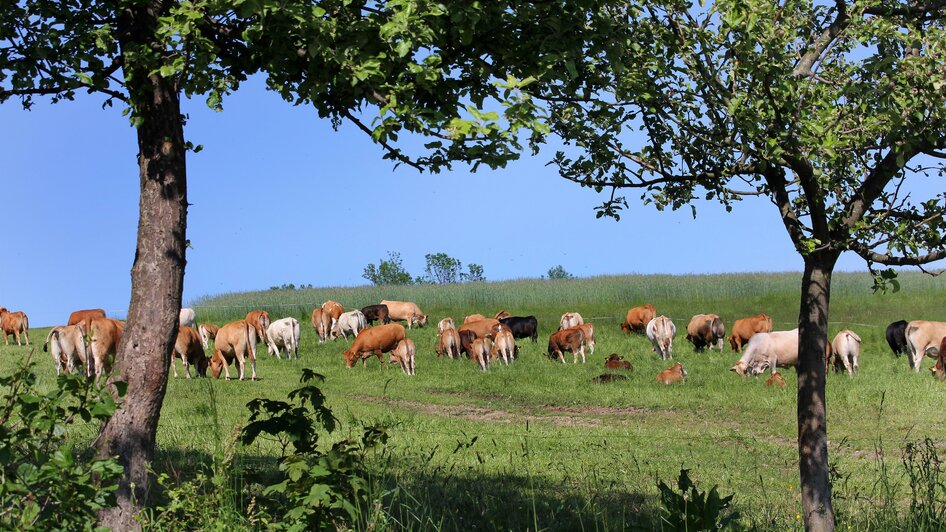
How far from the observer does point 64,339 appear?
82.5 feet

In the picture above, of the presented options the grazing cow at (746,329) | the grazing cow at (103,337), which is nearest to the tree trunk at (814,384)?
the grazing cow at (103,337)

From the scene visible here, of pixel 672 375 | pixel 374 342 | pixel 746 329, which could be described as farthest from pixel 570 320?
pixel 672 375

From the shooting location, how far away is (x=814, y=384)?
840 cm

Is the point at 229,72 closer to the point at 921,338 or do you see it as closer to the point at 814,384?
the point at 814,384

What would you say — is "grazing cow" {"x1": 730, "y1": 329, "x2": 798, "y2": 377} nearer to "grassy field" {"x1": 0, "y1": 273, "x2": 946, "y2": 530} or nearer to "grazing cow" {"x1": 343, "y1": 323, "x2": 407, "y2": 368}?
"grassy field" {"x1": 0, "y1": 273, "x2": 946, "y2": 530}

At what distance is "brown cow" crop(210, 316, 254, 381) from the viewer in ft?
87.8

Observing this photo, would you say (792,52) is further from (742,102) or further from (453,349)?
(453,349)

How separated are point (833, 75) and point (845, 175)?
0.95 meters

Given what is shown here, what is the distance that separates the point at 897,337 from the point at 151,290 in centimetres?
3040

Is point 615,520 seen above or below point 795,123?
below

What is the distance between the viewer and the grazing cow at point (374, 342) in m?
31.3

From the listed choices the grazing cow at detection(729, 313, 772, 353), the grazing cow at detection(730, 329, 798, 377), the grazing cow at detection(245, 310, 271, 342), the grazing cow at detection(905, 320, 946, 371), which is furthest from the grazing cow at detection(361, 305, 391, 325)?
the grazing cow at detection(905, 320, 946, 371)

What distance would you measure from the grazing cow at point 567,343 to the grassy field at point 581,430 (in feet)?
2.42

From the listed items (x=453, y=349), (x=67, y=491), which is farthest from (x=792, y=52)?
(x=453, y=349)
